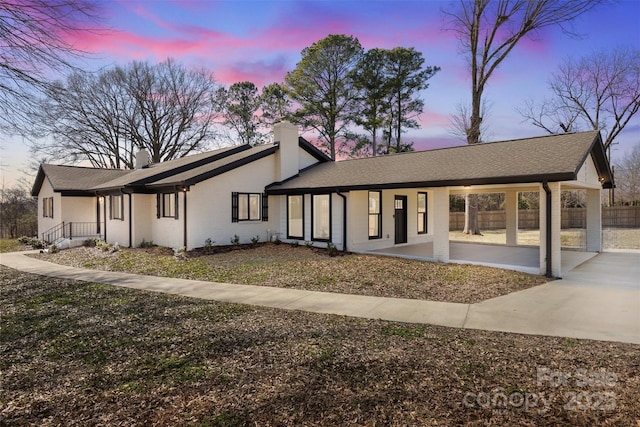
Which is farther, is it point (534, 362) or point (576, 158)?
point (576, 158)

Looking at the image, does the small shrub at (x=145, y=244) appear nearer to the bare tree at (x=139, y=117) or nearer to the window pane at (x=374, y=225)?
the window pane at (x=374, y=225)

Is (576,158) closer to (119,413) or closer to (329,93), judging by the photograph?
(119,413)

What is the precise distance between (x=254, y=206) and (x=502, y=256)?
31.2 ft

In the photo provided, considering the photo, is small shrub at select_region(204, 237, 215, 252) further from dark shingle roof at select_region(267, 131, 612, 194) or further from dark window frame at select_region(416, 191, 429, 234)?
dark window frame at select_region(416, 191, 429, 234)

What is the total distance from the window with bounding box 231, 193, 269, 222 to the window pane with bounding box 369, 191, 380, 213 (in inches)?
178

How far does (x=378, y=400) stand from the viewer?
334 centimetres

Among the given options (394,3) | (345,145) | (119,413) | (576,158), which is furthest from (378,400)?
(345,145)

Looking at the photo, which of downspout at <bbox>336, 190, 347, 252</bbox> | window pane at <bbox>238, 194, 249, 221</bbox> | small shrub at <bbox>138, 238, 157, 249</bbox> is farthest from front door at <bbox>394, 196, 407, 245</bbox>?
small shrub at <bbox>138, 238, 157, 249</bbox>

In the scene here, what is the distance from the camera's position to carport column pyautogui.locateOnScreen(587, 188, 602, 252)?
13516 millimetres

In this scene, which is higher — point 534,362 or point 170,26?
point 170,26

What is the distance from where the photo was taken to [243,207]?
593 inches

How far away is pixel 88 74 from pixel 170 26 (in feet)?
8.27

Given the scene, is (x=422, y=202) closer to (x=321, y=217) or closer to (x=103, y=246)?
(x=321, y=217)

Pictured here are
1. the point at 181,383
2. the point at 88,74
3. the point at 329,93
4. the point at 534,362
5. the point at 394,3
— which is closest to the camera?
the point at 181,383
